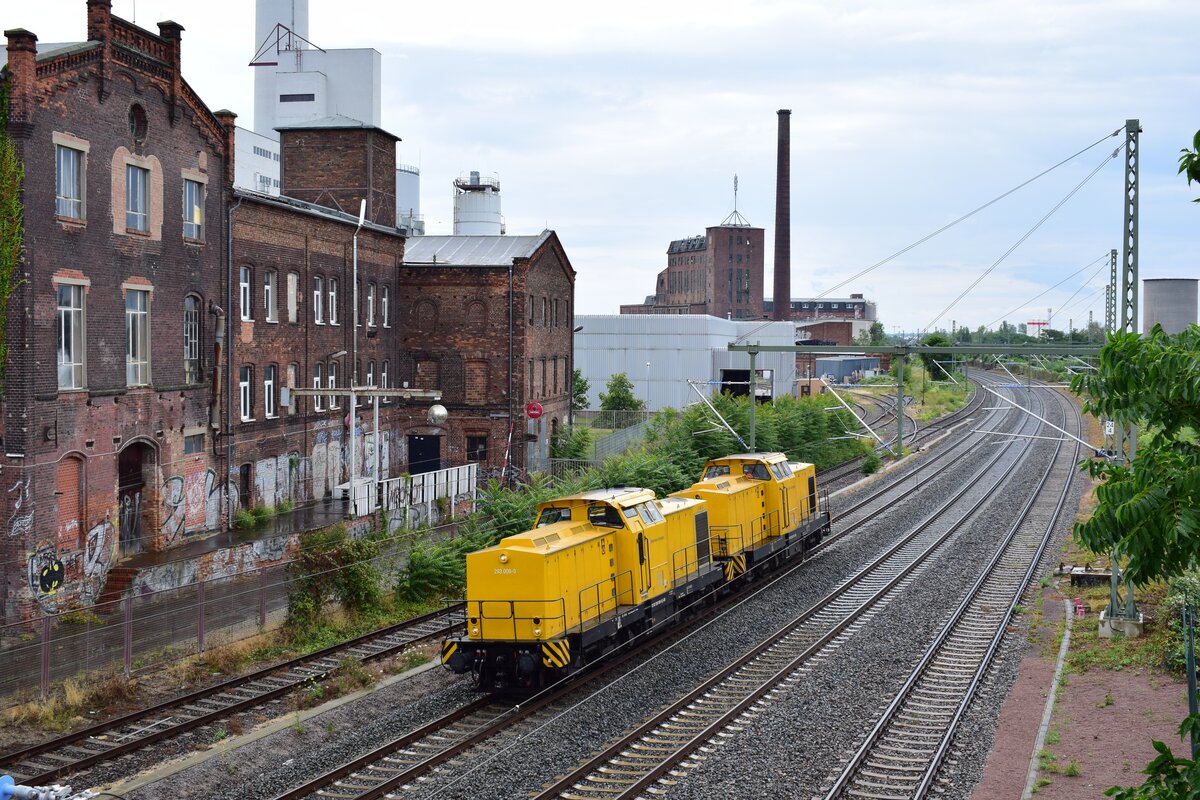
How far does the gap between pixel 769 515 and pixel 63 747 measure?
1720 cm

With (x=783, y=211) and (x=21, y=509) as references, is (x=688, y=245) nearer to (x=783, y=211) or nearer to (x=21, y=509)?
(x=783, y=211)

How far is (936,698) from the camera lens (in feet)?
57.8

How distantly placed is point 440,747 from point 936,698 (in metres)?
7.97

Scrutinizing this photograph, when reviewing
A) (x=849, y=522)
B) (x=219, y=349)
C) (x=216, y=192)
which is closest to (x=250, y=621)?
(x=219, y=349)

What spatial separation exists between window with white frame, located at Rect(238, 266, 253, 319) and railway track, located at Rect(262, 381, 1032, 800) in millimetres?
17810

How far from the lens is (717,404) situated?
4709 cm

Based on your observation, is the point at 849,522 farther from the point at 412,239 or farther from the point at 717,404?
the point at 412,239

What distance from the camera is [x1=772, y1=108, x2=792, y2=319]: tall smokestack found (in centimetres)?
8906

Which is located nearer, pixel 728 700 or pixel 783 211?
Result: pixel 728 700

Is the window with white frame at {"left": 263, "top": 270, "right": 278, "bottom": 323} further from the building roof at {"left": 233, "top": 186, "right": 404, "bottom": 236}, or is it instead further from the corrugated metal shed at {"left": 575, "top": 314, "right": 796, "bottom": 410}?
Answer: the corrugated metal shed at {"left": 575, "top": 314, "right": 796, "bottom": 410}

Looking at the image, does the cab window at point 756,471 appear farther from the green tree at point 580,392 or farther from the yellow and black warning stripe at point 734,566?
the green tree at point 580,392

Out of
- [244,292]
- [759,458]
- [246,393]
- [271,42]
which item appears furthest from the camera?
[271,42]

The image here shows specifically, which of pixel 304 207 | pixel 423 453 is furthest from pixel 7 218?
pixel 423 453

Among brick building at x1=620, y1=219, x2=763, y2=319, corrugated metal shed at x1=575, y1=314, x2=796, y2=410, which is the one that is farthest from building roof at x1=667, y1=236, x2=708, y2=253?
corrugated metal shed at x1=575, y1=314, x2=796, y2=410
